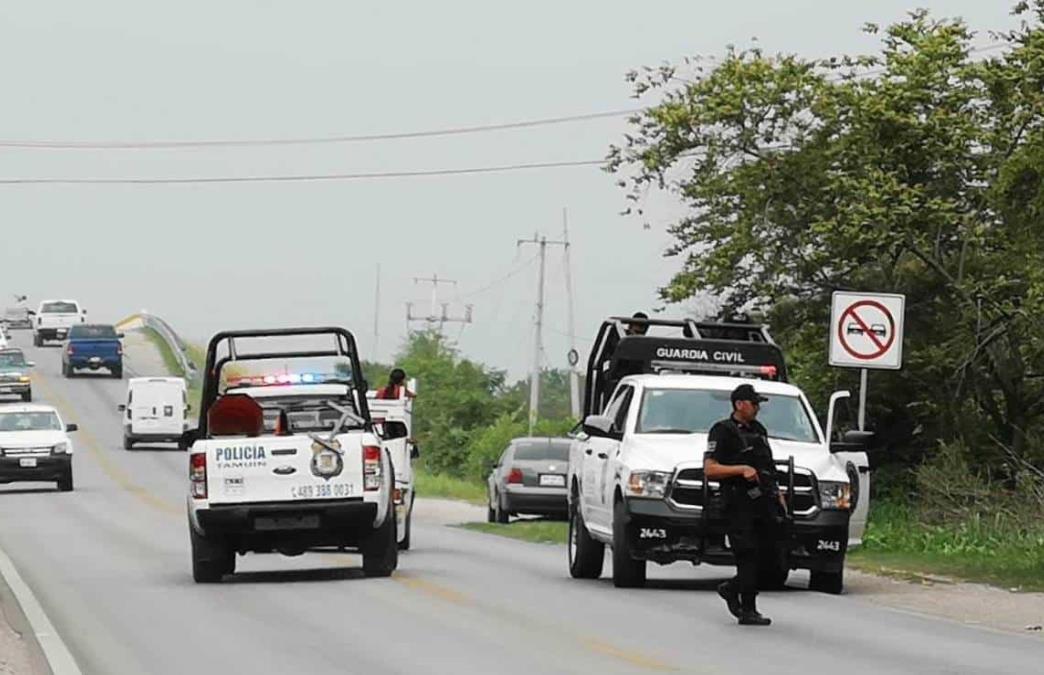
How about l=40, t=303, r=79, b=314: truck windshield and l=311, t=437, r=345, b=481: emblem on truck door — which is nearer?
l=311, t=437, r=345, b=481: emblem on truck door

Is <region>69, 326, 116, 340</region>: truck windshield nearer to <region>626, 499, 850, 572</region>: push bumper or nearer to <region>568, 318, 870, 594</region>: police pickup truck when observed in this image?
<region>568, 318, 870, 594</region>: police pickup truck

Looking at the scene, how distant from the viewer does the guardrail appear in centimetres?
10069

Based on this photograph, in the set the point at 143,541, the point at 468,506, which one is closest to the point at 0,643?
the point at 143,541

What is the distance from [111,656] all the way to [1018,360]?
26.9m

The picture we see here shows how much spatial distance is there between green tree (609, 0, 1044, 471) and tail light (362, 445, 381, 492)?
17451mm

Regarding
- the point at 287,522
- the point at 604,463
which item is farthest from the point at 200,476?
the point at 604,463

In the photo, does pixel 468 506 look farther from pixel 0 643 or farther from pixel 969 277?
pixel 0 643

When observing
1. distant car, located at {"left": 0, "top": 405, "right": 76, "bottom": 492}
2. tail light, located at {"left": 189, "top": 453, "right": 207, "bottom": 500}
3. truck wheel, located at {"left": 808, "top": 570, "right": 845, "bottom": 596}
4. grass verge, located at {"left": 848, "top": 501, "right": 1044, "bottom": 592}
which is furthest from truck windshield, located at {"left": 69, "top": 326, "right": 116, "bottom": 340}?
truck wheel, located at {"left": 808, "top": 570, "right": 845, "bottom": 596}

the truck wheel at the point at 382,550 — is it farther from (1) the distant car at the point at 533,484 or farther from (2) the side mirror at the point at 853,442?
(1) the distant car at the point at 533,484

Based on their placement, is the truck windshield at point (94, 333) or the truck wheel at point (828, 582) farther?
the truck windshield at point (94, 333)

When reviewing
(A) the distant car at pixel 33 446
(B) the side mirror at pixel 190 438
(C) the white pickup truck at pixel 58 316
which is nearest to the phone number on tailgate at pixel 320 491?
(B) the side mirror at pixel 190 438

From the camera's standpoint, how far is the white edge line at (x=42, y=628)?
15547 millimetres

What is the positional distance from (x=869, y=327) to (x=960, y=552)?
268cm

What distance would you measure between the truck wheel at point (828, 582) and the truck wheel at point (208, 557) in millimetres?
5574
